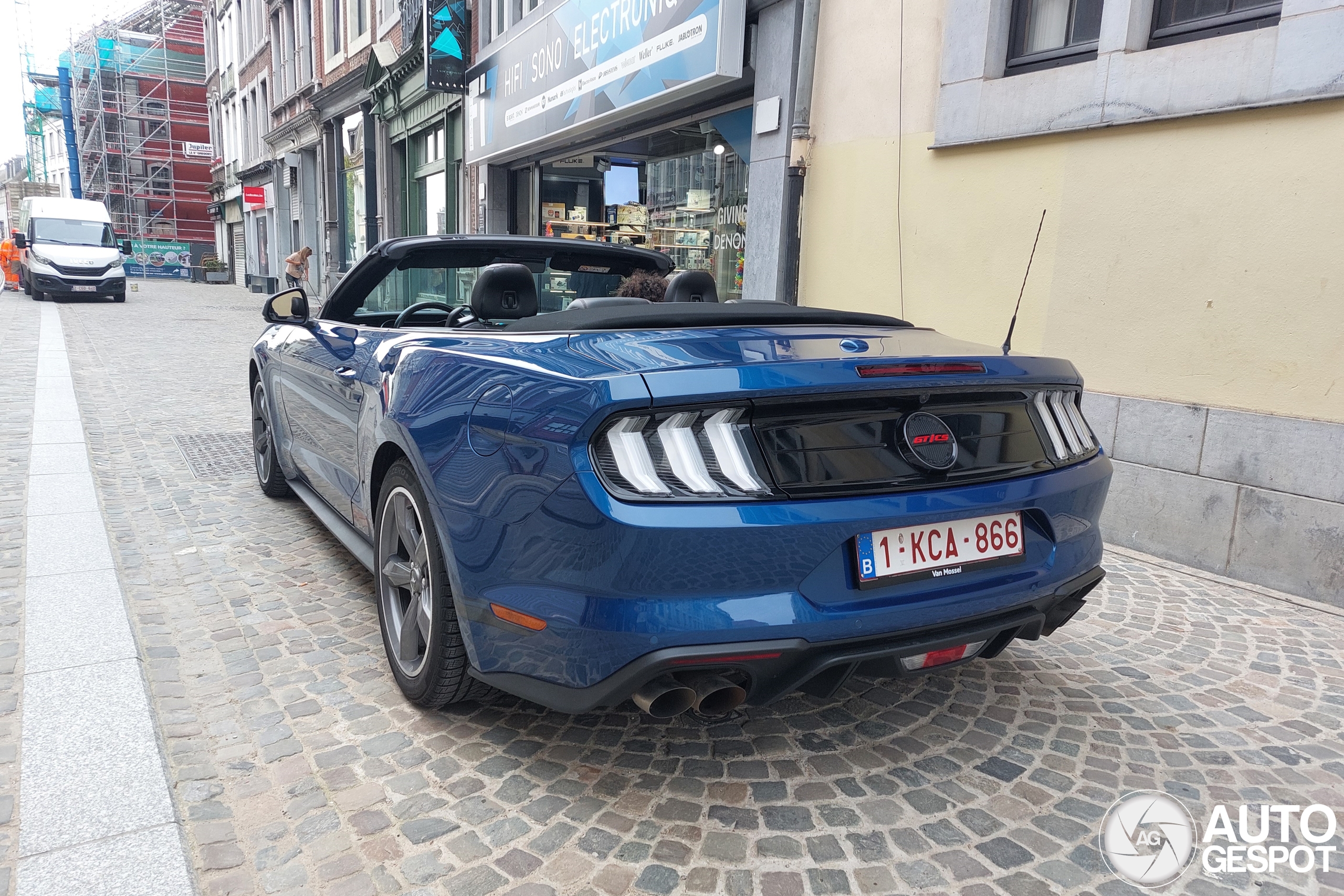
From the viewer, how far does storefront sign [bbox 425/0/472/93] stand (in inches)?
596

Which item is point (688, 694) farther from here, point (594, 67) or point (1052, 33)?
point (594, 67)

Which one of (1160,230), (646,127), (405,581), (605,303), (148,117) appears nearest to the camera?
(405,581)

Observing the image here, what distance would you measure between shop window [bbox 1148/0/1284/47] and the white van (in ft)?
81.6

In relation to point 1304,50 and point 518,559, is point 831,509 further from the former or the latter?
point 1304,50

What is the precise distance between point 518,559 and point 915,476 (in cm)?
98

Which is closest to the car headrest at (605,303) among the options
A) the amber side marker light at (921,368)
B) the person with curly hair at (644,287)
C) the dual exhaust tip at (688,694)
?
the person with curly hair at (644,287)

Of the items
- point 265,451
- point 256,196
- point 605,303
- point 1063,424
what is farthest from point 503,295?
point 256,196

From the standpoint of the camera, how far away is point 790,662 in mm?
1991

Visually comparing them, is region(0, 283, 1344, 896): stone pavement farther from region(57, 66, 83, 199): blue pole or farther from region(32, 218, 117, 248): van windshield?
region(57, 66, 83, 199): blue pole

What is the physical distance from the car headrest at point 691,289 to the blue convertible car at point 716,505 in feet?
2.84

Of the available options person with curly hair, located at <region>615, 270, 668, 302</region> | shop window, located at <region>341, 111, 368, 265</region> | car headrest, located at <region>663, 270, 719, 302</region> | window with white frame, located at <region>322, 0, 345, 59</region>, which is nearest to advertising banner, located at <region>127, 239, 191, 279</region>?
window with white frame, located at <region>322, 0, 345, 59</region>

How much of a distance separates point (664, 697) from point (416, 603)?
1.00 m

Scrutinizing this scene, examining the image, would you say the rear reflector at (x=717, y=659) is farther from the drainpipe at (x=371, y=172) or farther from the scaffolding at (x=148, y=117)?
the scaffolding at (x=148, y=117)

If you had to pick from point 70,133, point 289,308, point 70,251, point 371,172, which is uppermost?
point 70,133
